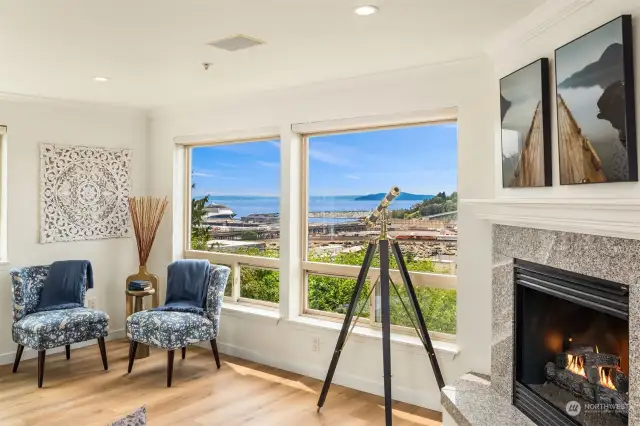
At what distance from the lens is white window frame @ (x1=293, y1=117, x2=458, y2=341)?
378 centimetres

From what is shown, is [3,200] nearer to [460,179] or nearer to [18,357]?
[18,357]

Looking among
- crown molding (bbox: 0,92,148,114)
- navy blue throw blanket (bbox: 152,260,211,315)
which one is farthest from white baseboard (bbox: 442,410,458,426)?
crown molding (bbox: 0,92,148,114)

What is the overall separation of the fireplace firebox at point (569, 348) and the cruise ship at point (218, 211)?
2942 mm

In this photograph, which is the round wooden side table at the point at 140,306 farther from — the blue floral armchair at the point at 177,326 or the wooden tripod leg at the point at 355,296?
the wooden tripod leg at the point at 355,296

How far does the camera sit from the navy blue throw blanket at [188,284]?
464 cm

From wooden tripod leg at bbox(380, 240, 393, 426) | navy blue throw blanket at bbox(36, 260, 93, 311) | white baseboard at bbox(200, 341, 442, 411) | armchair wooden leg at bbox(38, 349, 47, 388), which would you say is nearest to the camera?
wooden tripod leg at bbox(380, 240, 393, 426)

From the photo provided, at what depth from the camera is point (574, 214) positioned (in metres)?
2.20

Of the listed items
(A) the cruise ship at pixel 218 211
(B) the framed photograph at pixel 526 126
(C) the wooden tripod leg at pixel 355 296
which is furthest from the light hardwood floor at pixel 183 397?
(B) the framed photograph at pixel 526 126

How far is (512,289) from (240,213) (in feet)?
9.12

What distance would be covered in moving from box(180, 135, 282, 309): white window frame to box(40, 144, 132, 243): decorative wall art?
0.61 metres

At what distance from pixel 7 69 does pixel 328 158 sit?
242cm

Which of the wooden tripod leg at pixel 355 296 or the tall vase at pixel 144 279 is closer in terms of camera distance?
the wooden tripod leg at pixel 355 296

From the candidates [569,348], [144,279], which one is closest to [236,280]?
[144,279]

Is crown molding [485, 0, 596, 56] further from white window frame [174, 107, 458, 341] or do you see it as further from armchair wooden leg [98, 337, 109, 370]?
armchair wooden leg [98, 337, 109, 370]
